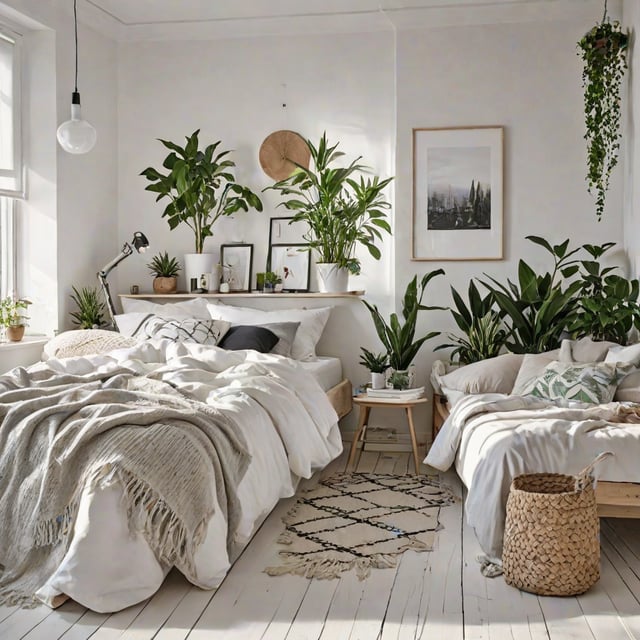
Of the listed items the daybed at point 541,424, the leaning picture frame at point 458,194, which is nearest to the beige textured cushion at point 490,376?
the daybed at point 541,424

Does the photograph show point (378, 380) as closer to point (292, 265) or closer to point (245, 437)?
point (292, 265)

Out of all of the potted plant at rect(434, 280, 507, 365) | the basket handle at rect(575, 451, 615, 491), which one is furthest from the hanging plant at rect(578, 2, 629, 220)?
the basket handle at rect(575, 451, 615, 491)

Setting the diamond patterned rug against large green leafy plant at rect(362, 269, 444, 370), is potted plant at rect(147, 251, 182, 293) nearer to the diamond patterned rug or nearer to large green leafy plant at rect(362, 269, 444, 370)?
large green leafy plant at rect(362, 269, 444, 370)

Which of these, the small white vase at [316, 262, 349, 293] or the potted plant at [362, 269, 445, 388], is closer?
the potted plant at [362, 269, 445, 388]

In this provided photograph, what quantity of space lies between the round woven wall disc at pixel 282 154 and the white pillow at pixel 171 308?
1059 mm

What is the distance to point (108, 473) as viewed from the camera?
113 inches

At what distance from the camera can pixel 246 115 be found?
6.04m

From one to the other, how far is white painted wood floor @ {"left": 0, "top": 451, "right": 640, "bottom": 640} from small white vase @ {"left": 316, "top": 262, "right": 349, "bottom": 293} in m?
2.60

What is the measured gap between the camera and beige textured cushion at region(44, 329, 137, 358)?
4.95 meters

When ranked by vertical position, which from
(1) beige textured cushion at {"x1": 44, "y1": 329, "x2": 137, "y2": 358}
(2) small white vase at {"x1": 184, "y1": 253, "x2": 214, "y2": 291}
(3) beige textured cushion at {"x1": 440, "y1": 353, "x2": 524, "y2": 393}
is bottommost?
(3) beige textured cushion at {"x1": 440, "y1": 353, "x2": 524, "y2": 393}

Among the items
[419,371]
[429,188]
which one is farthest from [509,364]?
[429,188]

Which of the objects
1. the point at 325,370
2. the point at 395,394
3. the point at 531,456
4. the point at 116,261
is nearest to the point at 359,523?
the point at 531,456

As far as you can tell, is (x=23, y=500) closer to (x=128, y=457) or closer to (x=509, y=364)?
(x=128, y=457)

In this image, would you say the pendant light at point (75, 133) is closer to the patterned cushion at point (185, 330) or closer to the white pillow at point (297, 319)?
the patterned cushion at point (185, 330)
